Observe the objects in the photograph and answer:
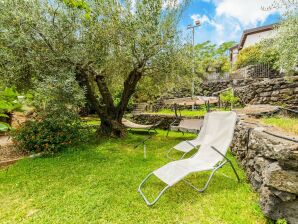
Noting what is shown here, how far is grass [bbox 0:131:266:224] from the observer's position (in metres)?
2.88

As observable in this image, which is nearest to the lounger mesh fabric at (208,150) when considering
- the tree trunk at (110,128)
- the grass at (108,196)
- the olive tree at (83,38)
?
the grass at (108,196)

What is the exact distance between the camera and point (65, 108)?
233 inches

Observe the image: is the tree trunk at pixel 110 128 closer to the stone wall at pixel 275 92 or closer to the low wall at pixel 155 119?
the low wall at pixel 155 119

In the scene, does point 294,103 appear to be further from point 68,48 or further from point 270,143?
point 68,48

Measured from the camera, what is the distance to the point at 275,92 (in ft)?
28.9

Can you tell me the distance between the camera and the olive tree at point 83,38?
18.6 ft

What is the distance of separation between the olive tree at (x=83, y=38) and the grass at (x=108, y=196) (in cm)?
260

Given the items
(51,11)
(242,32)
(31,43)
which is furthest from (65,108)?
(242,32)

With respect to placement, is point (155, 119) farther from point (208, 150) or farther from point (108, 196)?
point (108, 196)

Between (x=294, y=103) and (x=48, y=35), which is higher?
(x=48, y=35)

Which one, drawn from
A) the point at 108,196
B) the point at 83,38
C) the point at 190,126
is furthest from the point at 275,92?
the point at 108,196

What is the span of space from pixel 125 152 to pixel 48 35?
4050 mm

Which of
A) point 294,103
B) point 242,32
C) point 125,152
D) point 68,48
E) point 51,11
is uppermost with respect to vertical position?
point 242,32

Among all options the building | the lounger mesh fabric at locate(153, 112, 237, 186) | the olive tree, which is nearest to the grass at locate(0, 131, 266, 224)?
the lounger mesh fabric at locate(153, 112, 237, 186)
